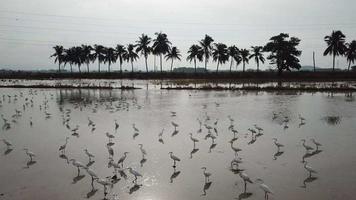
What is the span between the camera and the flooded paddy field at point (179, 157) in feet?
36.8

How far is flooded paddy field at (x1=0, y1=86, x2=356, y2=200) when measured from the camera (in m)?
11.2

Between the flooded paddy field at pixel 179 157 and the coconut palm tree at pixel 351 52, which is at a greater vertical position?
the coconut palm tree at pixel 351 52

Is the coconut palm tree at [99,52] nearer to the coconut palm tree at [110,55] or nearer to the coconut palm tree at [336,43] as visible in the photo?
the coconut palm tree at [110,55]

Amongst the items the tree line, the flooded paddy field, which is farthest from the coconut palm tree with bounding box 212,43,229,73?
the flooded paddy field

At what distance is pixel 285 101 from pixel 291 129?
1429 cm

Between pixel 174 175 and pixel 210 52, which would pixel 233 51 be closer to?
pixel 210 52

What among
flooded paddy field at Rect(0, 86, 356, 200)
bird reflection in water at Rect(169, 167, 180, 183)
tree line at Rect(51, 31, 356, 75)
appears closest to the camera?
flooded paddy field at Rect(0, 86, 356, 200)

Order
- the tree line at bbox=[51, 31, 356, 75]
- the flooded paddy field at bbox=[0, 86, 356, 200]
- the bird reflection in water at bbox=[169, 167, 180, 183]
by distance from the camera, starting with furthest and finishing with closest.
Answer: the tree line at bbox=[51, 31, 356, 75] → the bird reflection in water at bbox=[169, 167, 180, 183] → the flooded paddy field at bbox=[0, 86, 356, 200]

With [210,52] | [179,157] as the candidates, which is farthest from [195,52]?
[179,157]

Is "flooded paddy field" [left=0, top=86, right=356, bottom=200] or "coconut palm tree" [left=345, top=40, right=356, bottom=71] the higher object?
"coconut palm tree" [left=345, top=40, right=356, bottom=71]

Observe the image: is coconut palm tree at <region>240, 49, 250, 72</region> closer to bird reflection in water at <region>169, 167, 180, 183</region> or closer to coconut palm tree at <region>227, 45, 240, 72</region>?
coconut palm tree at <region>227, 45, 240, 72</region>

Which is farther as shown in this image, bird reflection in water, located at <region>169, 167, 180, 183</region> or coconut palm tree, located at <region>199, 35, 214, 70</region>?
coconut palm tree, located at <region>199, 35, 214, 70</region>

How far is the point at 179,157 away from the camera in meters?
14.9

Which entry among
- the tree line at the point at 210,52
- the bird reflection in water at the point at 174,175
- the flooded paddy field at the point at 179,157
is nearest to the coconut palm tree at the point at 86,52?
the tree line at the point at 210,52
